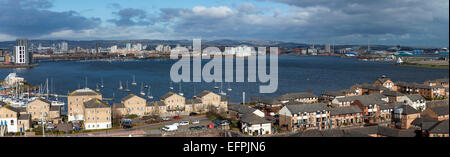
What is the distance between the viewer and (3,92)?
16.4 meters

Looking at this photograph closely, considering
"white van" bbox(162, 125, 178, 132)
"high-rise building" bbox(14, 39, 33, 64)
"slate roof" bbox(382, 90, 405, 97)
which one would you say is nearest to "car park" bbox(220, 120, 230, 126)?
"white van" bbox(162, 125, 178, 132)

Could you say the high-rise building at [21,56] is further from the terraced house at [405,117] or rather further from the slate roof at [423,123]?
the slate roof at [423,123]

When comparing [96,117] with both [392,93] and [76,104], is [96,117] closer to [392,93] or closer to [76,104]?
[76,104]

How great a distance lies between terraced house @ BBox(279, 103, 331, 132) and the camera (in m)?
8.41

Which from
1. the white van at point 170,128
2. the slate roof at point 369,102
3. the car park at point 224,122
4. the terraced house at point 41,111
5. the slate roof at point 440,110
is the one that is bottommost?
the white van at point 170,128

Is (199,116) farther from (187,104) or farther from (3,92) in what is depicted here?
(3,92)

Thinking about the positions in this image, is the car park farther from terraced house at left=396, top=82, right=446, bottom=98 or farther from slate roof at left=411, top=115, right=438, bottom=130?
terraced house at left=396, top=82, right=446, bottom=98

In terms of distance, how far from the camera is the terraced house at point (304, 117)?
841 cm

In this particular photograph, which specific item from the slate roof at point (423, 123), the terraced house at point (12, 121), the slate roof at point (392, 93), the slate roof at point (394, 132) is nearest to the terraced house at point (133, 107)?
the terraced house at point (12, 121)

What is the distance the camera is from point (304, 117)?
8578 mm

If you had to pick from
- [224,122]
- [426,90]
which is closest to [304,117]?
[224,122]

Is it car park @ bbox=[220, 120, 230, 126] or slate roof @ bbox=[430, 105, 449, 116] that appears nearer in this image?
slate roof @ bbox=[430, 105, 449, 116]

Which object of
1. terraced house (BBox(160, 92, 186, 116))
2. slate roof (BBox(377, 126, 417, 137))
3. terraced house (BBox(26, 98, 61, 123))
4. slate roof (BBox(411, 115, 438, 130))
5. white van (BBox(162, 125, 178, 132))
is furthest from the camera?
terraced house (BBox(160, 92, 186, 116))
